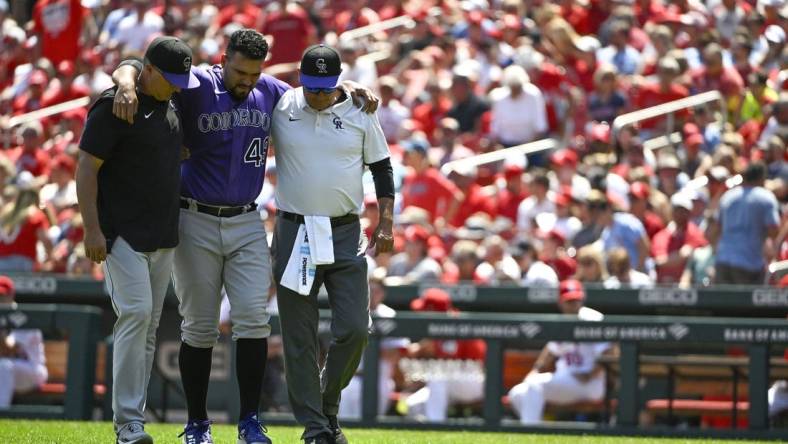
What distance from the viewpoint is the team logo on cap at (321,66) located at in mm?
7054

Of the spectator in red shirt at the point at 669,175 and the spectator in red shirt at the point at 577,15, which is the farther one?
the spectator in red shirt at the point at 577,15

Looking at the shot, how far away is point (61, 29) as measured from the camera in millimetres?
20812

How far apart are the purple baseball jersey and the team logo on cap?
15.2 inches

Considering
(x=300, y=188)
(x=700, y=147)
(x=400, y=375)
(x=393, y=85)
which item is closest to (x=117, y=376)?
(x=300, y=188)

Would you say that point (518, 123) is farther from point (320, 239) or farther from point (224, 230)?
point (224, 230)

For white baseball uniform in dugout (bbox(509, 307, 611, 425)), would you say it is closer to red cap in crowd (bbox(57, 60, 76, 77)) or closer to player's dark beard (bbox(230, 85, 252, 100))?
player's dark beard (bbox(230, 85, 252, 100))

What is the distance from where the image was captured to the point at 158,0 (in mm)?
21500

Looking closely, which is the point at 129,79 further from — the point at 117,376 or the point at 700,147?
the point at 700,147

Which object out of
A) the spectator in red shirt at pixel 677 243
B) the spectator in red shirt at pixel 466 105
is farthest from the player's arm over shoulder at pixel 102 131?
the spectator in red shirt at pixel 466 105

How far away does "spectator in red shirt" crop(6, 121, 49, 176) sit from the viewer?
17.2 metres

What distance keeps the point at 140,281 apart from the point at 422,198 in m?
8.18

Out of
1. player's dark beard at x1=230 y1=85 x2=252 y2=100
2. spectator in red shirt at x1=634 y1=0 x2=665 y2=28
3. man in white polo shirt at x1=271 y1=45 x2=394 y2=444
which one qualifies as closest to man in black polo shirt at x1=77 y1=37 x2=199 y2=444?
player's dark beard at x1=230 y1=85 x2=252 y2=100

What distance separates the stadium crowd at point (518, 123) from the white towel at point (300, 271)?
5387mm

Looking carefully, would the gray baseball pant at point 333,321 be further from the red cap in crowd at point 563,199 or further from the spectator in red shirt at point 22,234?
the spectator in red shirt at point 22,234
